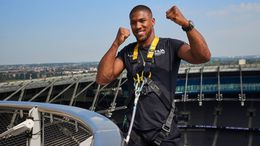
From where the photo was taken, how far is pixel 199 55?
250 centimetres

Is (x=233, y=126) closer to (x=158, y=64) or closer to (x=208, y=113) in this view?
(x=208, y=113)

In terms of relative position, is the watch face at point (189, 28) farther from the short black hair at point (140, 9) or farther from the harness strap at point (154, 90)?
the harness strap at point (154, 90)

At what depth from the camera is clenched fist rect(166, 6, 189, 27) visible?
2.46 m

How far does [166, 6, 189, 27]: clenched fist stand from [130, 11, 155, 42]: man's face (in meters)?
0.25

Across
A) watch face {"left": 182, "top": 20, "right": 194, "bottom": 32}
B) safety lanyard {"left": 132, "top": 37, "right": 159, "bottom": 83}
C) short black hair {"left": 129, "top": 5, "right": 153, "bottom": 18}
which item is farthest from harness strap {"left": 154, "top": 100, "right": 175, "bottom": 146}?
short black hair {"left": 129, "top": 5, "right": 153, "bottom": 18}

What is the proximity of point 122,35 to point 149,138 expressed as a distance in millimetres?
884

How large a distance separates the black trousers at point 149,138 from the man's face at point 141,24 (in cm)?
78

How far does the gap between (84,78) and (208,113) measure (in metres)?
14.2

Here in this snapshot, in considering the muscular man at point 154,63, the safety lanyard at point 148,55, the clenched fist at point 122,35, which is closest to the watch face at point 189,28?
the muscular man at point 154,63

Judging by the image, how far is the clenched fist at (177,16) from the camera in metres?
2.46

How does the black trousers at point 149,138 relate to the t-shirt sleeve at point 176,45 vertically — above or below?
below

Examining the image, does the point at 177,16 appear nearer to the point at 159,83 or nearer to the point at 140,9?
the point at 140,9

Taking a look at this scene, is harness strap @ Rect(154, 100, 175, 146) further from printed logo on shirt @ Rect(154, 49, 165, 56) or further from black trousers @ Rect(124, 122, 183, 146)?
printed logo on shirt @ Rect(154, 49, 165, 56)

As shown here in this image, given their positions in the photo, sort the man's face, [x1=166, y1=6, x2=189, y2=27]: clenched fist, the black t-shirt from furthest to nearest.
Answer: the man's face
the black t-shirt
[x1=166, y1=6, x2=189, y2=27]: clenched fist
